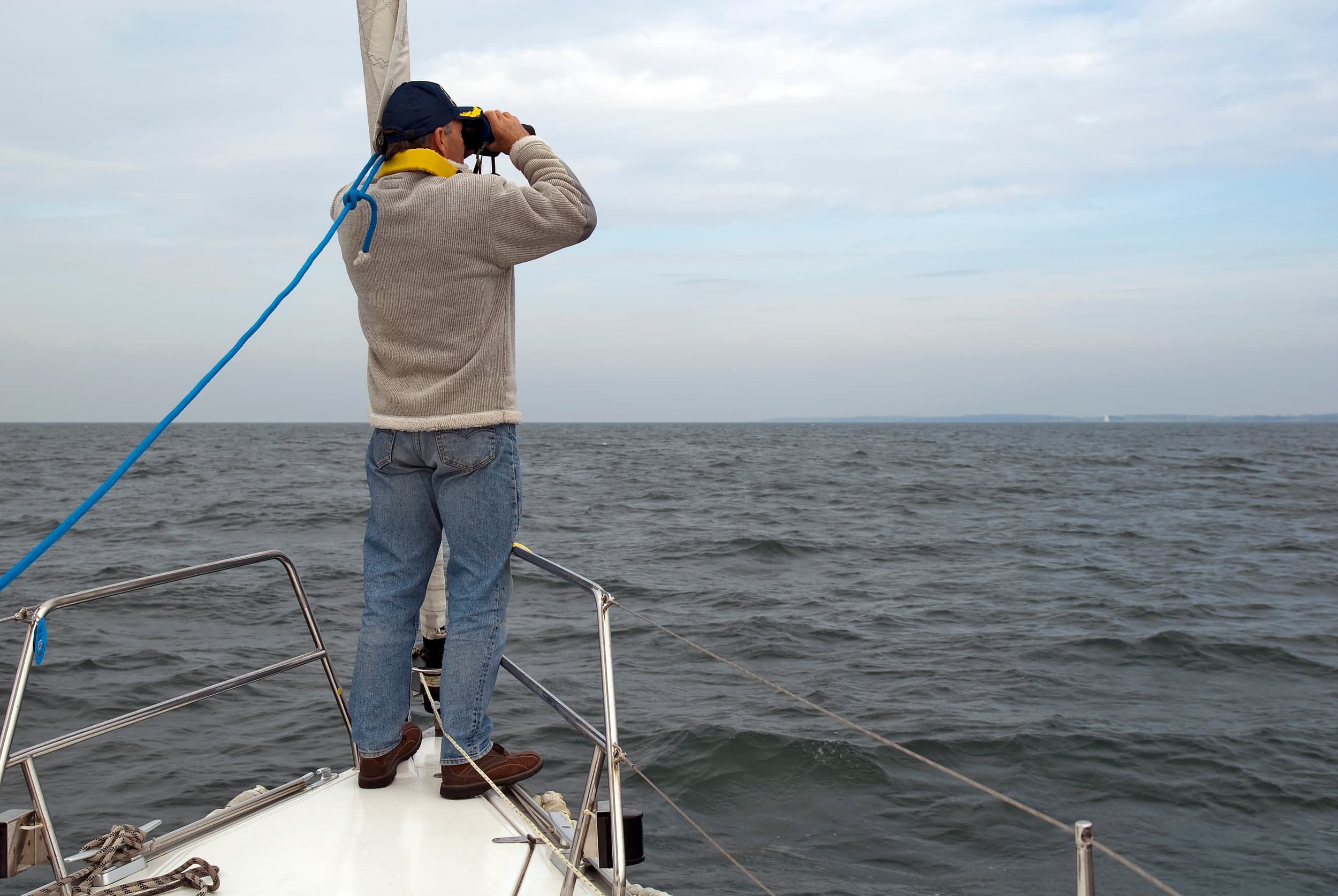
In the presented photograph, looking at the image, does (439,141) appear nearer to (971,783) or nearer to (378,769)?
(378,769)

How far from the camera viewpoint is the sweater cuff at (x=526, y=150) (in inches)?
88.4

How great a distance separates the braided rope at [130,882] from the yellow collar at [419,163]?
5.17ft

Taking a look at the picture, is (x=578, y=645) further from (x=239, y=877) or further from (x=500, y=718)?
(x=239, y=877)

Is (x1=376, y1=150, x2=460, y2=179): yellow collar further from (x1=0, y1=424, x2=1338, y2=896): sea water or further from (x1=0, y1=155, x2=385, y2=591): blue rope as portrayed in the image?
(x1=0, y1=424, x2=1338, y2=896): sea water

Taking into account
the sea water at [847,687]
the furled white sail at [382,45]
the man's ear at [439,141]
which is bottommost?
the sea water at [847,687]

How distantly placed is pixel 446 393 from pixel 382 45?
44.7 inches

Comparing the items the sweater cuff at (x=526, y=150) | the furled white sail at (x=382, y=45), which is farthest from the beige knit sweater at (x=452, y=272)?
the furled white sail at (x=382, y=45)

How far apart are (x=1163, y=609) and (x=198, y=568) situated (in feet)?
28.3

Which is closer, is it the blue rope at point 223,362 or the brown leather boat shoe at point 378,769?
the blue rope at point 223,362

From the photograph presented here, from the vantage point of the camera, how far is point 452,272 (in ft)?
7.17

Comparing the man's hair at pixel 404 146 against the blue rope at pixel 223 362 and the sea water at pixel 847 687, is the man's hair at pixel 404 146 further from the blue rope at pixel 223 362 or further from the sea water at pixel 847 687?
the sea water at pixel 847 687

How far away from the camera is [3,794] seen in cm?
464

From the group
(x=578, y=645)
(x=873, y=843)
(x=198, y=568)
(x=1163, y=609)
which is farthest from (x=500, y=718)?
(x=1163, y=609)

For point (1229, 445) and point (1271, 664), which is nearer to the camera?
point (1271, 664)
